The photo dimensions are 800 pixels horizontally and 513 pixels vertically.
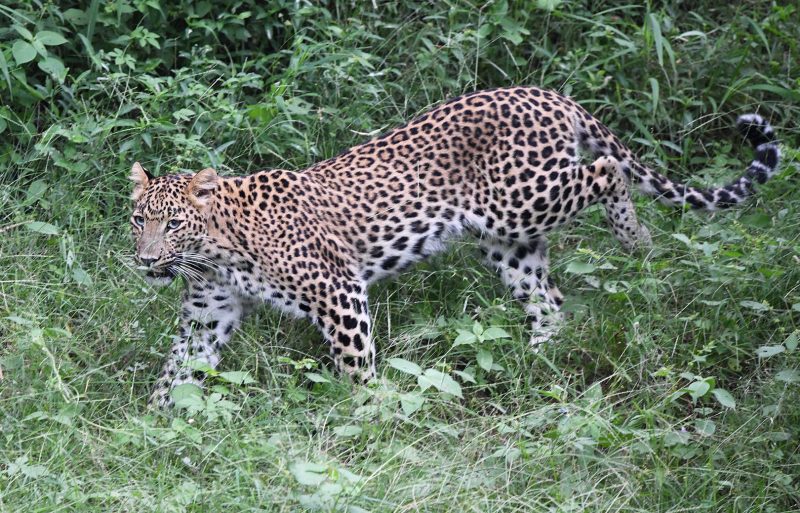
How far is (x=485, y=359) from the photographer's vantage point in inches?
298

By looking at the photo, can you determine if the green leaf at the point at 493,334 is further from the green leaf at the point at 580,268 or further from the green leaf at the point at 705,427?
the green leaf at the point at 705,427

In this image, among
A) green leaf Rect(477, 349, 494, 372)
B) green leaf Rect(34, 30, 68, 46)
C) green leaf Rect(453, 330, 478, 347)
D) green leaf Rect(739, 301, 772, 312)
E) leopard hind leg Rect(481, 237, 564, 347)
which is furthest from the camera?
green leaf Rect(34, 30, 68, 46)

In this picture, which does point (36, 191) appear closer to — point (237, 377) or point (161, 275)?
point (161, 275)

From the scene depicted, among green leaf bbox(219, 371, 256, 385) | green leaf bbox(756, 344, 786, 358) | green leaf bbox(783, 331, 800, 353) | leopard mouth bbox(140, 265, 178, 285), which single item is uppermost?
green leaf bbox(783, 331, 800, 353)

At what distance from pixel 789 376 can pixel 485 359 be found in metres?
1.71

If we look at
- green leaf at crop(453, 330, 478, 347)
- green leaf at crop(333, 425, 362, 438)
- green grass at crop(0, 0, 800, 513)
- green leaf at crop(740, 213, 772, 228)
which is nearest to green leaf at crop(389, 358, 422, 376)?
green grass at crop(0, 0, 800, 513)

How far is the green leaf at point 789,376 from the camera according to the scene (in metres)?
7.14

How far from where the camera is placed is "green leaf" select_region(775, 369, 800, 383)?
7.14 meters

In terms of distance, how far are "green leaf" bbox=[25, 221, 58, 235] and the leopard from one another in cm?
70

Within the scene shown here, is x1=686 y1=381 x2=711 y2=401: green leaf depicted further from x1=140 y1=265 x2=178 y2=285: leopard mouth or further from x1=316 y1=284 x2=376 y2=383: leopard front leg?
x1=140 y1=265 x2=178 y2=285: leopard mouth

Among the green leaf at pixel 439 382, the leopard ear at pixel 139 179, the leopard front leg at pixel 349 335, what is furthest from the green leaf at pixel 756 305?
the leopard ear at pixel 139 179

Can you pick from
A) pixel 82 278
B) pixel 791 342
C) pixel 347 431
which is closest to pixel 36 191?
pixel 82 278

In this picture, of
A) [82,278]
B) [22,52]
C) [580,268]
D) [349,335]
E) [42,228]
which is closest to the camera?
[349,335]

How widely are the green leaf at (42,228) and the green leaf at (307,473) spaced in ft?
10.3
